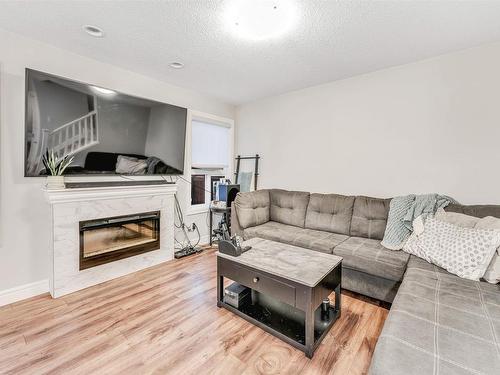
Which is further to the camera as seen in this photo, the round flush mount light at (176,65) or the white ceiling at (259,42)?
the round flush mount light at (176,65)

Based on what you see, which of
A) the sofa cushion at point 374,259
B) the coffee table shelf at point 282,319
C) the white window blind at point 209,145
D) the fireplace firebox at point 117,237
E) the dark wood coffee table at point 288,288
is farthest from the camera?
the white window blind at point 209,145

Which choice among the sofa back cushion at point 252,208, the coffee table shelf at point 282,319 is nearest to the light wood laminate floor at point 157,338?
the coffee table shelf at point 282,319

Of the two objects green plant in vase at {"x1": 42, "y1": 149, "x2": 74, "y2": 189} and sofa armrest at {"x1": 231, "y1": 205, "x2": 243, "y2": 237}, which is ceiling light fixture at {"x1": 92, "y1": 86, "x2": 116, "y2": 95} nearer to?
green plant in vase at {"x1": 42, "y1": 149, "x2": 74, "y2": 189}

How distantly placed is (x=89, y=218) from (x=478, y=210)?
3664 millimetres

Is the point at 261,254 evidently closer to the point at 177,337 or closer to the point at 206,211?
the point at 177,337

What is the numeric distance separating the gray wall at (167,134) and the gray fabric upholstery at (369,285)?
2.50 metres

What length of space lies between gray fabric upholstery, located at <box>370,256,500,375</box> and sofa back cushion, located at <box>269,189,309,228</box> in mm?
1633

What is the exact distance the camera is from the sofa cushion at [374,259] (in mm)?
2016

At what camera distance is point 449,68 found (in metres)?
2.42

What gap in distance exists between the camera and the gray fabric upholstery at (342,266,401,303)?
2.06 m

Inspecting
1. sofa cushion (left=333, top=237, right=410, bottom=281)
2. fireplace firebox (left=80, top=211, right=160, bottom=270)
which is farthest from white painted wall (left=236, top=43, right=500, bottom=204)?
fireplace firebox (left=80, top=211, right=160, bottom=270)

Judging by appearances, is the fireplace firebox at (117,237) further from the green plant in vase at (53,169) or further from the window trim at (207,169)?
Answer: the window trim at (207,169)

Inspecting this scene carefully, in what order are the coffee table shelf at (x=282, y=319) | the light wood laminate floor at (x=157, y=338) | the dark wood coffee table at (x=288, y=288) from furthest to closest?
1. the coffee table shelf at (x=282, y=319)
2. the dark wood coffee table at (x=288, y=288)
3. the light wood laminate floor at (x=157, y=338)

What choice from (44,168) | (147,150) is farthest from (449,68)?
(44,168)
